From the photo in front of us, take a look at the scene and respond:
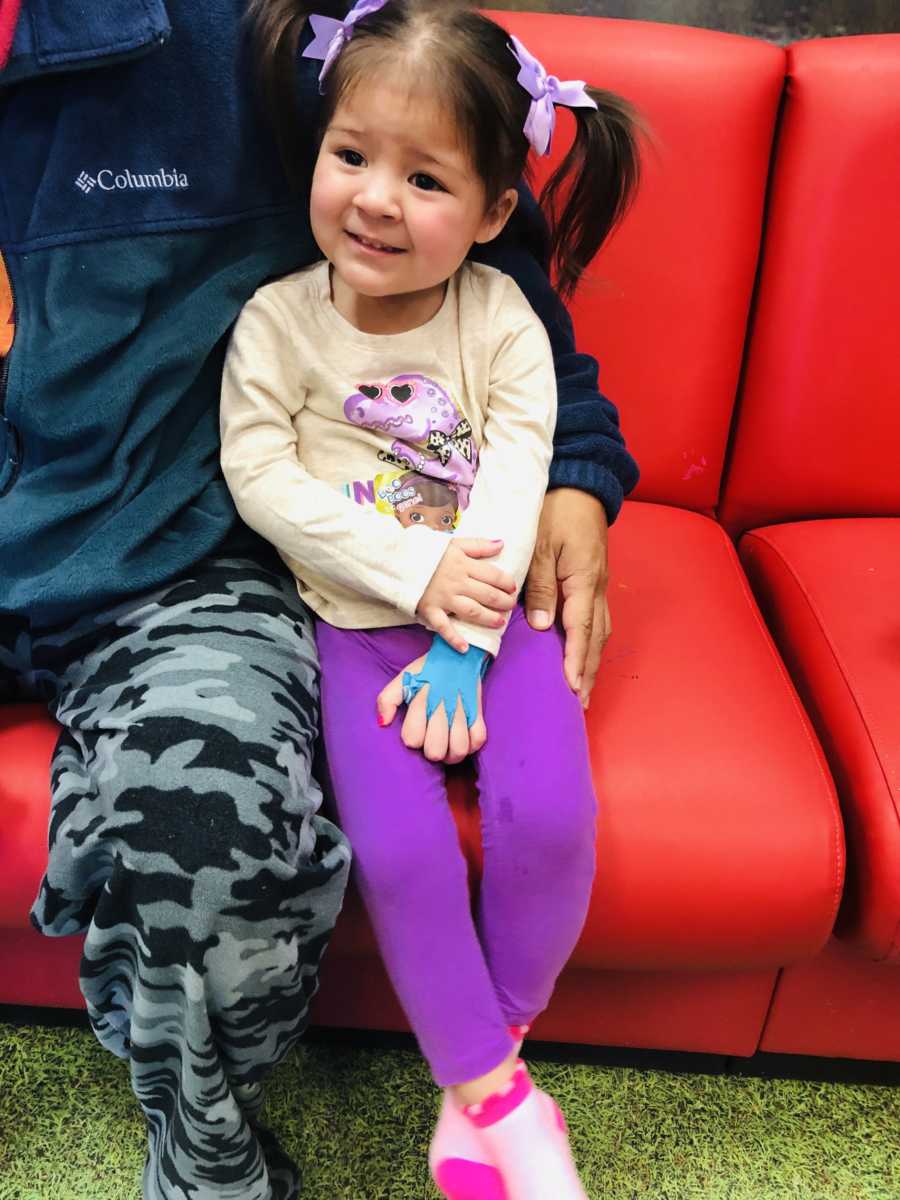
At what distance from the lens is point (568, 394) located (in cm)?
108

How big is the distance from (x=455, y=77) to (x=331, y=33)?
0.47ft

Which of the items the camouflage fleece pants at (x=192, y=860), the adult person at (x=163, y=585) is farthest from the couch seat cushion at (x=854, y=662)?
the camouflage fleece pants at (x=192, y=860)

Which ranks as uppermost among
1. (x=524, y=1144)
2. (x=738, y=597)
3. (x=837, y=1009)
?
(x=738, y=597)

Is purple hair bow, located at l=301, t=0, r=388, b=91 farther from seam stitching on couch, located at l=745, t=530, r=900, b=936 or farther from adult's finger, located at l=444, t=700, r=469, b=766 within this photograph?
seam stitching on couch, located at l=745, t=530, r=900, b=936

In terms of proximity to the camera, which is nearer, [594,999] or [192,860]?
[192,860]

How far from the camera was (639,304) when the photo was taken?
1320 millimetres

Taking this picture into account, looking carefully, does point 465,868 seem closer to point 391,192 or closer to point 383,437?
point 383,437

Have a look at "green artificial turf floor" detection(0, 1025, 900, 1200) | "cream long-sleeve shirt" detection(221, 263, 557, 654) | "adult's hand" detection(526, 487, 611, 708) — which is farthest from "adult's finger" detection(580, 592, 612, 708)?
"green artificial turf floor" detection(0, 1025, 900, 1200)

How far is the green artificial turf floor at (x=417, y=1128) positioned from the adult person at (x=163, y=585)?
0.11m

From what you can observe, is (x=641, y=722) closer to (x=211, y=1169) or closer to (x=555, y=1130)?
(x=555, y=1130)

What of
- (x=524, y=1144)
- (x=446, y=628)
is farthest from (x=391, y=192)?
(x=524, y=1144)

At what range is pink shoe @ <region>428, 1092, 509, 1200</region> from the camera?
0.86 metres

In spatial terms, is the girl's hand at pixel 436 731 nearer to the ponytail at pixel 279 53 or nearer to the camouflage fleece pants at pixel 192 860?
the camouflage fleece pants at pixel 192 860

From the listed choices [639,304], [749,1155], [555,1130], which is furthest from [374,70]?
[749,1155]
